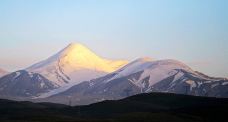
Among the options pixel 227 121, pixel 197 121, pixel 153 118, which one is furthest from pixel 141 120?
pixel 227 121

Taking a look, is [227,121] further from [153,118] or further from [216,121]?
[153,118]

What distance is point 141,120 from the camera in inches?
7598

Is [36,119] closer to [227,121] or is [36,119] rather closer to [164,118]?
[164,118]

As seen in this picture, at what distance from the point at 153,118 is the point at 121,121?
1407 cm

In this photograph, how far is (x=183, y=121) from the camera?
7657 inches

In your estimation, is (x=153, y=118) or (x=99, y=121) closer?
(x=99, y=121)

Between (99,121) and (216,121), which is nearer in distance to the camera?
(99,121)

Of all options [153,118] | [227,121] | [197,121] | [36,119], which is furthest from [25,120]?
[227,121]

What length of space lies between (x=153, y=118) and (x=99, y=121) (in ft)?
79.4

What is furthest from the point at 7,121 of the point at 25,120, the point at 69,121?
the point at 69,121

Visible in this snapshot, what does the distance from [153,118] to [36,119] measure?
45.8 metres

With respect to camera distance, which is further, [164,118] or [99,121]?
[164,118]

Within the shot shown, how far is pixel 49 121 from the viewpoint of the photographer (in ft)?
616

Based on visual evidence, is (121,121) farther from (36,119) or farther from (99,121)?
(36,119)
